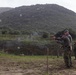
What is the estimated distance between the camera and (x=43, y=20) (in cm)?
8638

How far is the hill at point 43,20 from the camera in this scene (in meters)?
79.8

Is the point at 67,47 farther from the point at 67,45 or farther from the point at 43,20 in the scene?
the point at 43,20

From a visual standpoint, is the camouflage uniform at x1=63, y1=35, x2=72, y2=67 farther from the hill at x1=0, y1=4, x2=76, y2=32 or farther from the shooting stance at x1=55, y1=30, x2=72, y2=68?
the hill at x1=0, y1=4, x2=76, y2=32

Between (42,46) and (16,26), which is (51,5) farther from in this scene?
(42,46)

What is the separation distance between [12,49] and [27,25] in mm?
42770

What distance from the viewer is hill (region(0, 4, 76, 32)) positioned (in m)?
79.8

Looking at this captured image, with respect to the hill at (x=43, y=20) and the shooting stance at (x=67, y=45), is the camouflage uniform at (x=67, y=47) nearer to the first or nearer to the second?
the shooting stance at (x=67, y=45)

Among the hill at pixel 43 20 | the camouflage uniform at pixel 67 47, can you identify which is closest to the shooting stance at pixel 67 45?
the camouflage uniform at pixel 67 47

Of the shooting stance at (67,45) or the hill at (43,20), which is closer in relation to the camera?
the shooting stance at (67,45)

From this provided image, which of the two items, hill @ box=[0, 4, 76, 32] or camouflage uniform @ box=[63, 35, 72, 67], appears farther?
hill @ box=[0, 4, 76, 32]

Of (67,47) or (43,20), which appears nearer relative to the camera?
(67,47)

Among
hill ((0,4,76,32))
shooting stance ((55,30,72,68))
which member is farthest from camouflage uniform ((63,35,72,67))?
hill ((0,4,76,32))

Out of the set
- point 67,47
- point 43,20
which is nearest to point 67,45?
point 67,47

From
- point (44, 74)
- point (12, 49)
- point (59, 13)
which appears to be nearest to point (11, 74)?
point (44, 74)
